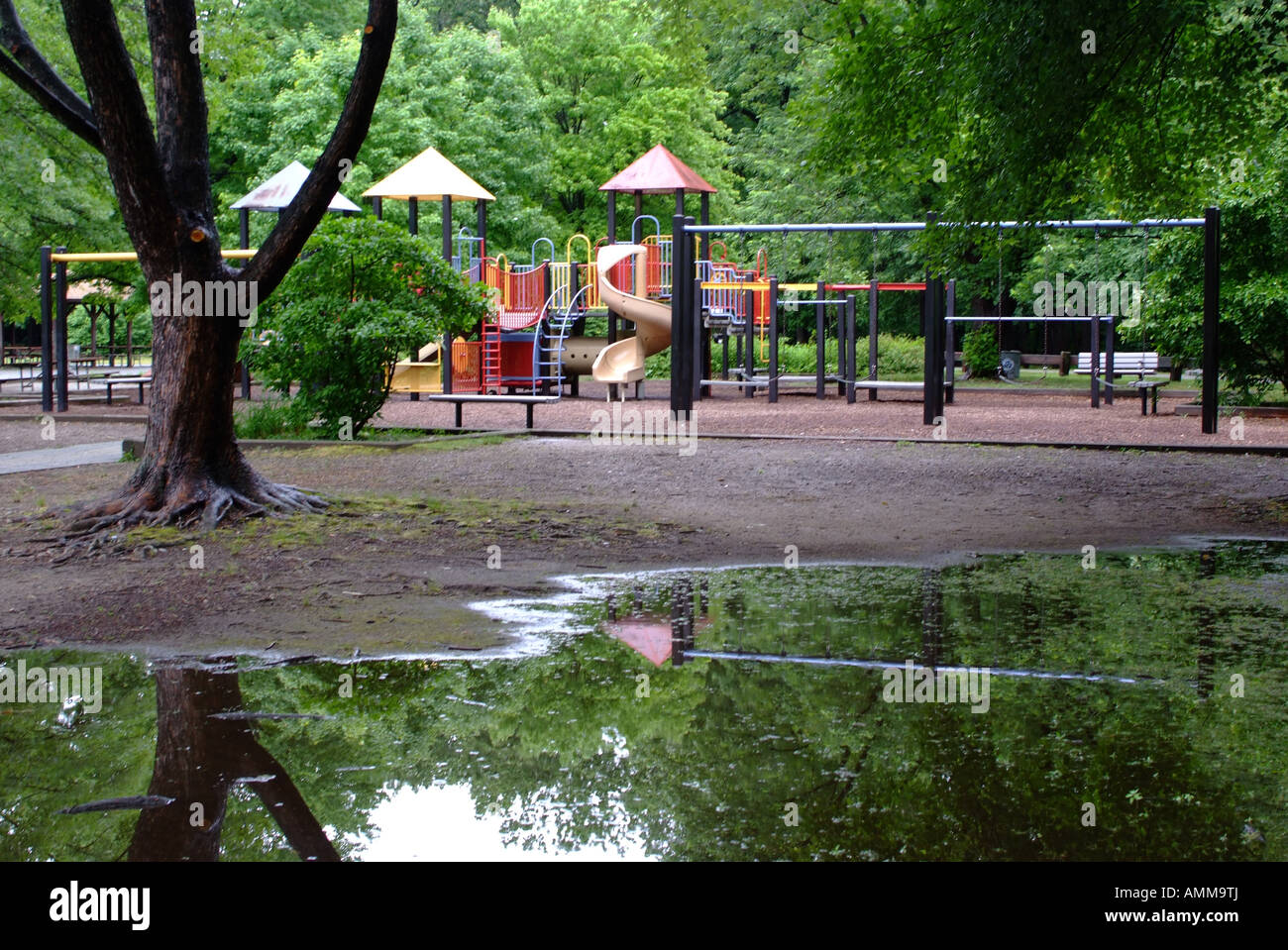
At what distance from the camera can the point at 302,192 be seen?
33.4 ft

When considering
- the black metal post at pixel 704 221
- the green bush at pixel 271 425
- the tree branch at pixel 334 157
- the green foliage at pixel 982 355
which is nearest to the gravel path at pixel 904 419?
the green bush at pixel 271 425

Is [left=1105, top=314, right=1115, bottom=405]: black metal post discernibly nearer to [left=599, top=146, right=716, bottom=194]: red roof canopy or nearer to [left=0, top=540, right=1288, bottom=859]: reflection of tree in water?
[left=599, top=146, right=716, bottom=194]: red roof canopy

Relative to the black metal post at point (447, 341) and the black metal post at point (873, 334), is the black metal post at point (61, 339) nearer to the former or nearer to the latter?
the black metal post at point (447, 341)

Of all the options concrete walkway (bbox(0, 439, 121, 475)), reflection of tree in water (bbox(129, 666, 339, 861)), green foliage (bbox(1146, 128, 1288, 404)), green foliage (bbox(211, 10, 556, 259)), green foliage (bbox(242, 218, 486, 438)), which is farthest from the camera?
green foliage (bbox(211, 10, 556, 259))

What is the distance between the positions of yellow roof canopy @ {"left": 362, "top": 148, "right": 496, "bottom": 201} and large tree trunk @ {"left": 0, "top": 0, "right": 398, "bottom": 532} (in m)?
15.5

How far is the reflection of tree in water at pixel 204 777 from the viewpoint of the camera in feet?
14.1

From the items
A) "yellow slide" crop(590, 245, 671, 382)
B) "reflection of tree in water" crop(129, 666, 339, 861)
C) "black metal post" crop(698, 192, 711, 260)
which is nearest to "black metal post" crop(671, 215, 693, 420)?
"yellow slide" crop(590, 245, 671, 382)

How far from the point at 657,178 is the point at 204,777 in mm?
24285

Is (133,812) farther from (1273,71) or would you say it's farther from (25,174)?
(25,174)

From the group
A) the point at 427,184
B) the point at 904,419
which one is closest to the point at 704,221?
the point at 427,184

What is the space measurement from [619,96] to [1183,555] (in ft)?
110

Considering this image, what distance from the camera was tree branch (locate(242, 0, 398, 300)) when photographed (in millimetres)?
9875

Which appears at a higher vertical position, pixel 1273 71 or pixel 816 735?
pixel 1273 71
